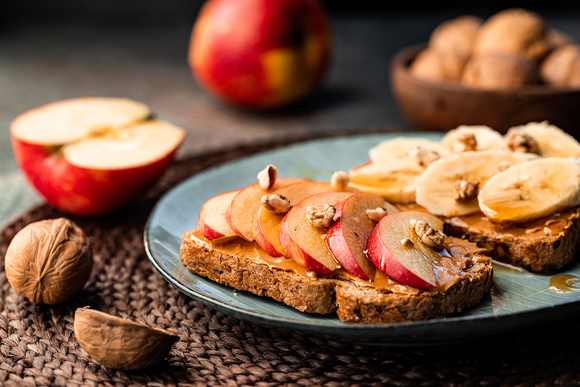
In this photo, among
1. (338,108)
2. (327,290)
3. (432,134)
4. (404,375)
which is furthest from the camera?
(338,108)

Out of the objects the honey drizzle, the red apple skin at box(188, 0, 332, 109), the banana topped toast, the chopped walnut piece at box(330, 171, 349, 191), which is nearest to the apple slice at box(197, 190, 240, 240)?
the chopped walnut piece at box(330, 171, 349, 191)

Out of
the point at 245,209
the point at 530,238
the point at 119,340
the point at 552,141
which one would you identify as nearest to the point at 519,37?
the point at 552,141

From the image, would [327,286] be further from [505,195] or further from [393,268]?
[505,195]

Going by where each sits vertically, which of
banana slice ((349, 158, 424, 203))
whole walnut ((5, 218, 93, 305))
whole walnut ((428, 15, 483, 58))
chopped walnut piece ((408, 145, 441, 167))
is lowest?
whole walnut ((5, 218, 93, 305))

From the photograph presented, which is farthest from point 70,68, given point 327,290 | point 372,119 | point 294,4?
point 327,290

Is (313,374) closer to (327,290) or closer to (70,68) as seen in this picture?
(327,290)

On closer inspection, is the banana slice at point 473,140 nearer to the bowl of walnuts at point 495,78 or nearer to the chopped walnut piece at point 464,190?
the chopped walnut piece at point 464,190

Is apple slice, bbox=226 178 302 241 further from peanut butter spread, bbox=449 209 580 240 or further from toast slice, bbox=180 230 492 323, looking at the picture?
peanut butter spread, bbox=449 209 580 240
